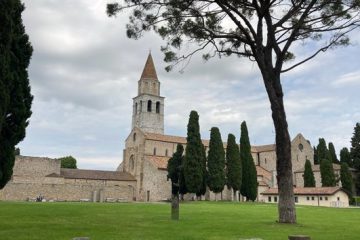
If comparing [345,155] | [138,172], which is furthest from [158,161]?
[345,155]

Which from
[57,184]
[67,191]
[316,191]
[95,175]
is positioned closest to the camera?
[57,184]

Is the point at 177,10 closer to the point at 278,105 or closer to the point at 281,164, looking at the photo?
the point at 278,105

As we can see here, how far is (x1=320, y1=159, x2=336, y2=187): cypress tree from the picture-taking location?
58.9m

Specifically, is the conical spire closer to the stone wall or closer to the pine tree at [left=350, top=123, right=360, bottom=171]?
the stone wall

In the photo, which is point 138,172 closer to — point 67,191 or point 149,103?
point 67,191

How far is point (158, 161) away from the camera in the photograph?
58.0 m

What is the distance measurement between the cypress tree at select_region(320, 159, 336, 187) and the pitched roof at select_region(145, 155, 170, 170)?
23.8 meters

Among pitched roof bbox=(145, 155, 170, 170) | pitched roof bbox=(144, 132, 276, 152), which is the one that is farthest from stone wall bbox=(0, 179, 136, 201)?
pitched roof bbox=(144, 132, 276, 152)

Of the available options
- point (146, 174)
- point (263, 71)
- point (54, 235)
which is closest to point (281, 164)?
point (263, 71)

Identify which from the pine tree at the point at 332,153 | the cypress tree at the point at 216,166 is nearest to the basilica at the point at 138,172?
the cypress tree at the point at 216,166

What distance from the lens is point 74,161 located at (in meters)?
83.4

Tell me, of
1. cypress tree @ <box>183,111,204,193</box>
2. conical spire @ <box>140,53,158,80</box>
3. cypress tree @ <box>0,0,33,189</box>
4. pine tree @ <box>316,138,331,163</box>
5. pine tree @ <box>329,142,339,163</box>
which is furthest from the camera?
pine tree @ <box>329,142,339,163</box>

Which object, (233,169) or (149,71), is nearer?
(233,169)

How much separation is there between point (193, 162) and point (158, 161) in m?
12.8
